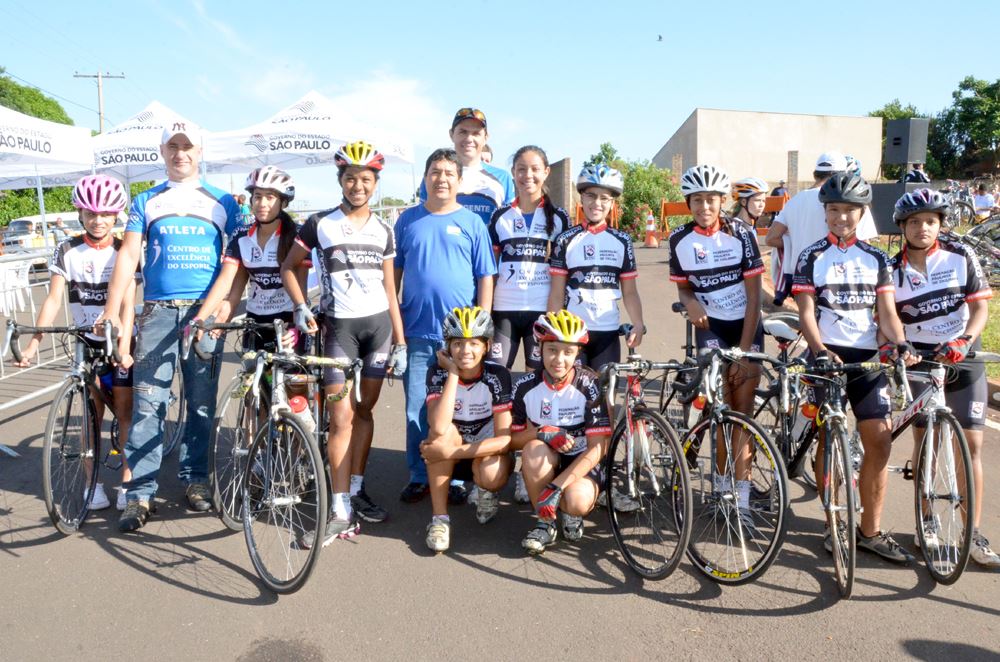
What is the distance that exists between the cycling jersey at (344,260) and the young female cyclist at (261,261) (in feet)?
0.94

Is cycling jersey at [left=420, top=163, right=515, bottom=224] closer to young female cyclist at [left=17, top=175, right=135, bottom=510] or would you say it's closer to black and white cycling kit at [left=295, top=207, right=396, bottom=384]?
black and white cycling kit at [left=295, top=207, right=396, bottom=384]

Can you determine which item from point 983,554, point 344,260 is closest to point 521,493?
point 344,260

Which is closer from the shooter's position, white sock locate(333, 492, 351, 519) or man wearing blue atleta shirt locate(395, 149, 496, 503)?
white sock locate(333, 492, 351, 519)

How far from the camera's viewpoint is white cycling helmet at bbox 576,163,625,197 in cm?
468

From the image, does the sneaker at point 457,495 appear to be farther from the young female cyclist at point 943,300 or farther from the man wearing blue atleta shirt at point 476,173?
the young female cyclist at point 943,300

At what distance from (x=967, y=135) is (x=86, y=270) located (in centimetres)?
6616

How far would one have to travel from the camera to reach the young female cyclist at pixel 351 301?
4391 millimetres

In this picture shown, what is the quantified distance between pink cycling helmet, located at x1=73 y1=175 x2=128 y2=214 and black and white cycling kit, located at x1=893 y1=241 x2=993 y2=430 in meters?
4.89

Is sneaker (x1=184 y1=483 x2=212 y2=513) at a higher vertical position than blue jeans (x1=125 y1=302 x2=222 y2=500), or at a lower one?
lower

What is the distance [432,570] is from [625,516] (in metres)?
1.28

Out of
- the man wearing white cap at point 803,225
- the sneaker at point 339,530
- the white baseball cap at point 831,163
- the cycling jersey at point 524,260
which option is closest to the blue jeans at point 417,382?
the cycling jersey at point 524,260

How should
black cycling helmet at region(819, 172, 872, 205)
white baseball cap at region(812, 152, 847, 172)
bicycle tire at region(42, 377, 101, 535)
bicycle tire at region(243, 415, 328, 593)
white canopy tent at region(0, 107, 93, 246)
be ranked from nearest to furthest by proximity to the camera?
1. bicycle tire at region(243, 415, 328, 593)
2. black cycling helmet at region(819, 172, 872, 205)
3. bicycle tire at region(42, 377, 101, 535)
4. white baseball cap at region(812, 152, 847, 172)
5. white canopy tent at region(0, 107, 93, 246)

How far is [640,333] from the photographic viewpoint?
463 centimetres

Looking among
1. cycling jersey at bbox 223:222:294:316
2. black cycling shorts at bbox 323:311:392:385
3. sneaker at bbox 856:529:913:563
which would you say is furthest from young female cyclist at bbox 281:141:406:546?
sneaker at bbox 856:529:913:563
